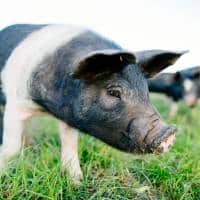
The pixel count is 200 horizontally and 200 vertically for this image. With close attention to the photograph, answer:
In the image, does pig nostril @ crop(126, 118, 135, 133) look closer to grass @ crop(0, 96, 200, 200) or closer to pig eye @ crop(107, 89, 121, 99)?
pig eye @ crop(107, 89, 121, 99)

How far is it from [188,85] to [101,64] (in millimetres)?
6909

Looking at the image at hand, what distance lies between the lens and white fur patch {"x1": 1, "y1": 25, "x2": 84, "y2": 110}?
3508 millimetres

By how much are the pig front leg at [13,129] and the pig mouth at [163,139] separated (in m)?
0.99

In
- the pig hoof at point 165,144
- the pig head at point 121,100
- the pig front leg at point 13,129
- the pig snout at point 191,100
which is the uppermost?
the pig head at point 121,100

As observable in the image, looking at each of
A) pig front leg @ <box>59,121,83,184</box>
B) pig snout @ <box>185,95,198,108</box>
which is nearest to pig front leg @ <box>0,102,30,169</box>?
pig front leg @ <box>59,121,83,184</box>

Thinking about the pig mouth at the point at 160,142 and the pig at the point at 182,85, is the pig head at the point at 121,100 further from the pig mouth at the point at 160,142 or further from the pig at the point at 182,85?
the pig at the point at 182,85

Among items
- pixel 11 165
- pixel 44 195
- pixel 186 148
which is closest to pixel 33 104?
pixel 11 165

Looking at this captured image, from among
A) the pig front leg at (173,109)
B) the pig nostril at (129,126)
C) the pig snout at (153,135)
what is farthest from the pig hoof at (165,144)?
the pig front leg at (173,109)

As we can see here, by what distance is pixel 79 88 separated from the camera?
318 centimetres

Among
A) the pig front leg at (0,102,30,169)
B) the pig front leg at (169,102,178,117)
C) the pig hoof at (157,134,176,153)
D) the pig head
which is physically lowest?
the pig front leg at (169,102,178,117)

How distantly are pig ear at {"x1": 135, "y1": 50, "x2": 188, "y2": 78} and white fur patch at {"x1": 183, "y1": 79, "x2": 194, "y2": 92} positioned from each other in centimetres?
655

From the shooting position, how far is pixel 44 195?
304 centimetres

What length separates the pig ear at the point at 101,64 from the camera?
286 centimetres

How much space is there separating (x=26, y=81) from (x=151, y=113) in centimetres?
92
